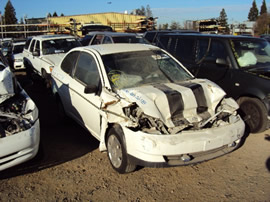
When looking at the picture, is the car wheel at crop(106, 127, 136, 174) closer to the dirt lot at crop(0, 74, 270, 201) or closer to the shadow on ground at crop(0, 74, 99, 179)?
the dirt lot at crop(0, 74, 270, 201)

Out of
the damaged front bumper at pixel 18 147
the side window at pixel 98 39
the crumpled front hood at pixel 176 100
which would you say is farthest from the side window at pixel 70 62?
the side window at pixel 98 39

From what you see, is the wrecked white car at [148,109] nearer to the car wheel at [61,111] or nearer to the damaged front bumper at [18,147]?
the car wheel at [61,111]

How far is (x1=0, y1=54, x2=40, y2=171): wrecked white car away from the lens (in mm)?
3330

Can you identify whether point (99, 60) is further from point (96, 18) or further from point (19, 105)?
point (96, 18)

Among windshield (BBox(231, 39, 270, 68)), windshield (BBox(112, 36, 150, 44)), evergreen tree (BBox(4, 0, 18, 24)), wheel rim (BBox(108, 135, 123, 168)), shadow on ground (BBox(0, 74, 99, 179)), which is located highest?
evergreen tree (BBox(4, 0, 18, 24))

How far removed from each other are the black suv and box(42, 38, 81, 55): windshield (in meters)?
4.08

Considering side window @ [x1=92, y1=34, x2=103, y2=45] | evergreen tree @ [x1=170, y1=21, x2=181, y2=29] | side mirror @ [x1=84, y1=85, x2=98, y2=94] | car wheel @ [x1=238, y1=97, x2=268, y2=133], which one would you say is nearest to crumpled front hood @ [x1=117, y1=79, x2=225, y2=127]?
side mirror @ [x1=84, y1=85, x2=98, y2=94]

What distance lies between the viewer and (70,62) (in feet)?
17.3

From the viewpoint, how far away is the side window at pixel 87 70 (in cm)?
433

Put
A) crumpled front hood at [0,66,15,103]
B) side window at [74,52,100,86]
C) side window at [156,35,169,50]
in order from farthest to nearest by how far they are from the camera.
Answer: side window at [156,35,169,50]
side window at [74,52,100,86]
crumpled front hood at [0,66,15,103]

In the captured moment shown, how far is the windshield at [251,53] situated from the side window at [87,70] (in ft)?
10.2

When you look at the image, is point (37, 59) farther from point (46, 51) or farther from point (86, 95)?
point (86, 95)

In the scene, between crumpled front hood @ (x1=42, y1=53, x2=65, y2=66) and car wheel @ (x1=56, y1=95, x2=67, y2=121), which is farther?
crumpled front hood @ (x1=42, y1=53, x2=65, y2=66)

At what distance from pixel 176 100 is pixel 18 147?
215 cm
